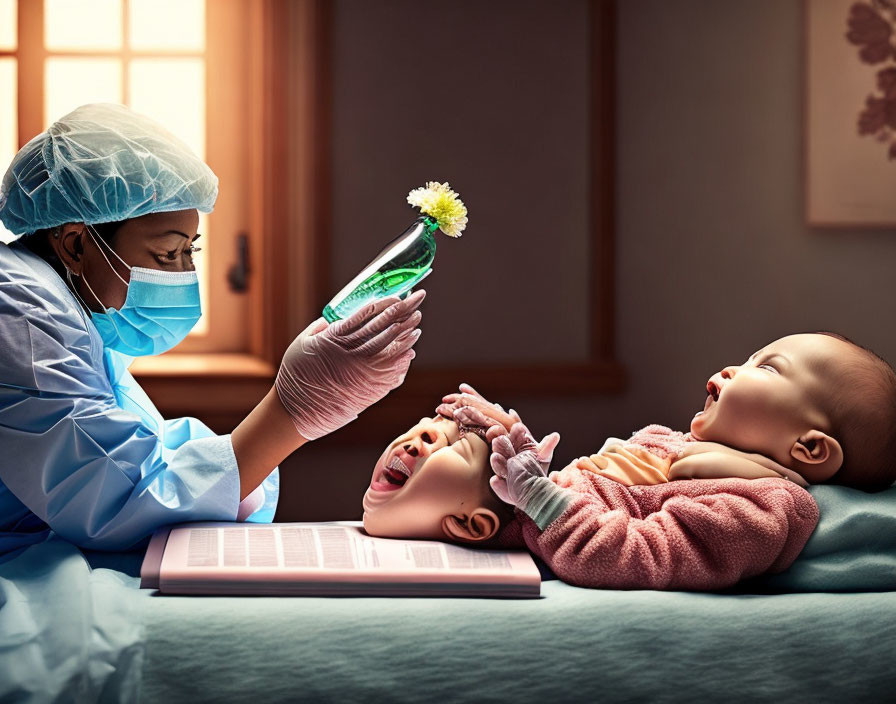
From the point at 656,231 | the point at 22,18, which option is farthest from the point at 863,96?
the point at 22,18

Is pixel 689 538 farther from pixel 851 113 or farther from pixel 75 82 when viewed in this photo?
pixel 75 82

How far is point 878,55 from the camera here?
2.90m

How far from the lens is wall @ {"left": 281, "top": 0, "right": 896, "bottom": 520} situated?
2.76 m

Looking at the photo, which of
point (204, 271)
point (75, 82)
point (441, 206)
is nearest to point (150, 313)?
point (441, 206)

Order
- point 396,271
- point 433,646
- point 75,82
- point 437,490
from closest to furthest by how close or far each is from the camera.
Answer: point 433,646 → point 437,490 → point 396,271 → point 75,82

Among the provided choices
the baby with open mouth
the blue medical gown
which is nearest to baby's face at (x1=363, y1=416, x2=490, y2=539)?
the baby with open mouth

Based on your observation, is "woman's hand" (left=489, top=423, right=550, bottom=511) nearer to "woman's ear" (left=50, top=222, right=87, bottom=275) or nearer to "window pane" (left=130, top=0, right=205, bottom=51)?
"woman's ear" (left=50, top=222, right=87, bottom=275)

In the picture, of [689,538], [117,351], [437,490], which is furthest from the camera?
[117,351]

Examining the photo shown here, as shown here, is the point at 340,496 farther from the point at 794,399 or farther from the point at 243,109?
the point at 794,399

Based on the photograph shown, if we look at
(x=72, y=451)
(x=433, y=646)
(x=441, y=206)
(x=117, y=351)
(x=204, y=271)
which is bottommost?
(x=433, y=646)

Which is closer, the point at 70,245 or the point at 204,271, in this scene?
the point at 70,245

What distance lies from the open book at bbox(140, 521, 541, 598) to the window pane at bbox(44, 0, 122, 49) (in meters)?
1.97

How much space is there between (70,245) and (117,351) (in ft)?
0.72

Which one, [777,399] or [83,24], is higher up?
[83,24]
